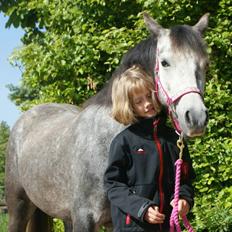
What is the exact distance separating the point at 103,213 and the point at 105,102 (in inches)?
27.1

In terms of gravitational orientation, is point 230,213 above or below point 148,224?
below

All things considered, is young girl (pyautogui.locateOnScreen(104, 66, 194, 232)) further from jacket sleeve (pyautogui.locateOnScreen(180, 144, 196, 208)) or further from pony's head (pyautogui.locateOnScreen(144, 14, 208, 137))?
pony's head (pyautogui.locateOnScreen(144, 14, 208, 137))

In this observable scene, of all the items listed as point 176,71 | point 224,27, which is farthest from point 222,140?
point 176,71

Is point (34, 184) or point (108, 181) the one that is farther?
point (34, 184)

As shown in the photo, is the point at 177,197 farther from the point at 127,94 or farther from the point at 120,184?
the point at 127,94

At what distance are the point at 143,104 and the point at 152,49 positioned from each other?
46 cm

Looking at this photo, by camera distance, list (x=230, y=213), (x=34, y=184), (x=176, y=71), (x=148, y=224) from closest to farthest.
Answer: (x=148, y=224), (x=176, y=71), (x=34, y=184), (x=230, y=213)

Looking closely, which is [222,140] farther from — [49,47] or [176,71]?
[176,71]

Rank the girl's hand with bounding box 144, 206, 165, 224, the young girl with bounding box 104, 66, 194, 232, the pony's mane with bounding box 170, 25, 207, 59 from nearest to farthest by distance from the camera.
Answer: the girl's hand with bounding box 144, 206, 165, 224
the young girl with bounding box 104, 66, 194, 232
the pony's mane with bounding box 170, 25, 207, 59

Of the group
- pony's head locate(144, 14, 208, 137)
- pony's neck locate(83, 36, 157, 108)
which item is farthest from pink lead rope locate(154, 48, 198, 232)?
pony's neck locate(83, 36, 157, 108)

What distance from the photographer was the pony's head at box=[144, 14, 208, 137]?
2.52 m

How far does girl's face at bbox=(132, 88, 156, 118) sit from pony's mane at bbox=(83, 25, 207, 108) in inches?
11.9

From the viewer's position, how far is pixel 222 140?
5535mm

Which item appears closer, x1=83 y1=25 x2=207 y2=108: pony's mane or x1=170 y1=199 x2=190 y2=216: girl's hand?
x1=170 y1=199 x2=190 y2=216: girl's hand
